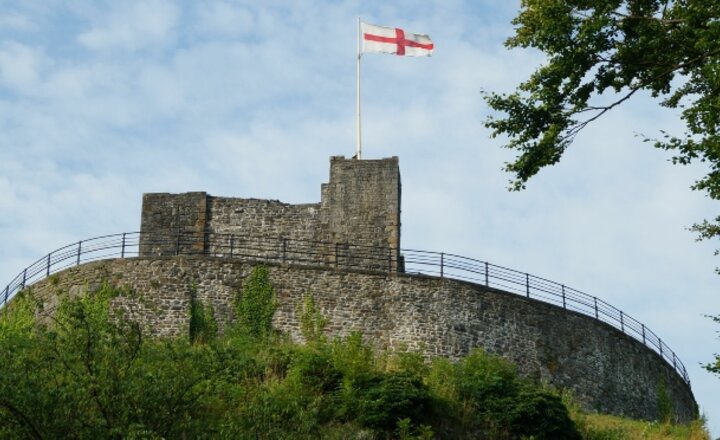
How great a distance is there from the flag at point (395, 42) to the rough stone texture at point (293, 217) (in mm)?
4645

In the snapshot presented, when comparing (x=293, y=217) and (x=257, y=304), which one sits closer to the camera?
(x=257, y=304)

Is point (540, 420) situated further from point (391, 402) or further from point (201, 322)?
point (201, 322)

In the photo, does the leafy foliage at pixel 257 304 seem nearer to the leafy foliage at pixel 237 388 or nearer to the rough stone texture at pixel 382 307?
the leafy foliage at pixel 237 388

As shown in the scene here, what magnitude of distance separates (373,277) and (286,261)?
334 cm

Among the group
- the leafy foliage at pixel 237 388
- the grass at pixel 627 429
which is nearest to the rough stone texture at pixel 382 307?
the leafy foliage at pixel 237 388

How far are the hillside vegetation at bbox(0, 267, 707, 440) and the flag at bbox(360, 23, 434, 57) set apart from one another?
1034 cm

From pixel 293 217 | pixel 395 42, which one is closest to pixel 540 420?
pixel 293 217

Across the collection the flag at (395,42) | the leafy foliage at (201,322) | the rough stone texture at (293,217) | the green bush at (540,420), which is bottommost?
the green bush at (540,420)

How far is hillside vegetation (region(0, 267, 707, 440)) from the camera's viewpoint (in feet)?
75.5

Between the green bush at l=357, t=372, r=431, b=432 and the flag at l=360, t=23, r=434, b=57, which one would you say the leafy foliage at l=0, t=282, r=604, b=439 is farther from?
the flag at l=360, t=23, r=434, b=57

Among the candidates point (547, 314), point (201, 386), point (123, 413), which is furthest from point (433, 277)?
point (123, 413)

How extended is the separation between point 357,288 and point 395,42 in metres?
10.2

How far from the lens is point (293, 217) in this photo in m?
39.2

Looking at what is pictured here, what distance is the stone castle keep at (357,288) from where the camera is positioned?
34938mm
